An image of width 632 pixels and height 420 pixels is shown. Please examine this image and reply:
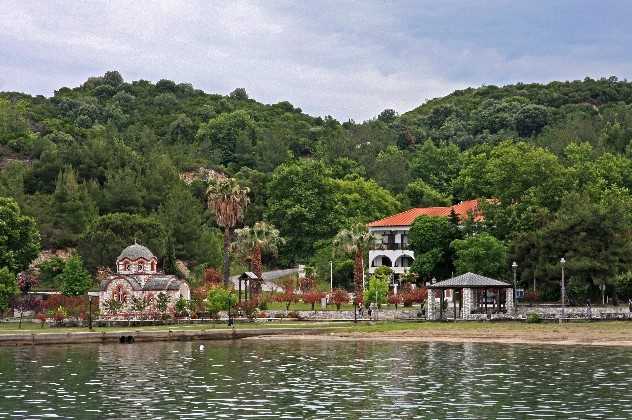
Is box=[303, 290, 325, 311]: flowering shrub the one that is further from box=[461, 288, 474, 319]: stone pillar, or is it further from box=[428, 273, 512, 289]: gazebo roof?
box=[461, 288, 474, 319]: stone pillar

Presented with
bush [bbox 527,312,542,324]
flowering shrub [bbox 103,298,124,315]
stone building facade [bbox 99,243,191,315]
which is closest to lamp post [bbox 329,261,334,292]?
stone building facade [bbox 99,243,191,315]

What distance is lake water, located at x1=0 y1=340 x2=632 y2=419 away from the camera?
4359cm

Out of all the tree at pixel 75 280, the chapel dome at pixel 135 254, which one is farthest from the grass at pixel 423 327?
the chapel dome at pixel 135 254

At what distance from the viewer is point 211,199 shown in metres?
106

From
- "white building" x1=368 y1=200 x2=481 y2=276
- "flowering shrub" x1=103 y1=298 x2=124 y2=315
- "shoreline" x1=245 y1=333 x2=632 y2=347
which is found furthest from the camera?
"white building" x1=368 y1=200 x2=481 y2=276

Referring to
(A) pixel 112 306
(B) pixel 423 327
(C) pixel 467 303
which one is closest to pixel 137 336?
(A) pixel 112 306

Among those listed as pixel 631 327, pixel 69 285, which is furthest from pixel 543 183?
pixel 69 285

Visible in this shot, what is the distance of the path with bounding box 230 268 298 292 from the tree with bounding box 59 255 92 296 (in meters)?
21.9

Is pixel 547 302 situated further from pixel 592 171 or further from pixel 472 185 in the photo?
pixel 472 185

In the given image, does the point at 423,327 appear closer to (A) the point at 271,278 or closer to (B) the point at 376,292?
(B) the point at 376,292

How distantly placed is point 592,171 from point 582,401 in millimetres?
75867

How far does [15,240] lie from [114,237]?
53.3 ft

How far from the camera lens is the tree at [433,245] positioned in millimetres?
114562

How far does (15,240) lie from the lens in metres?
104
